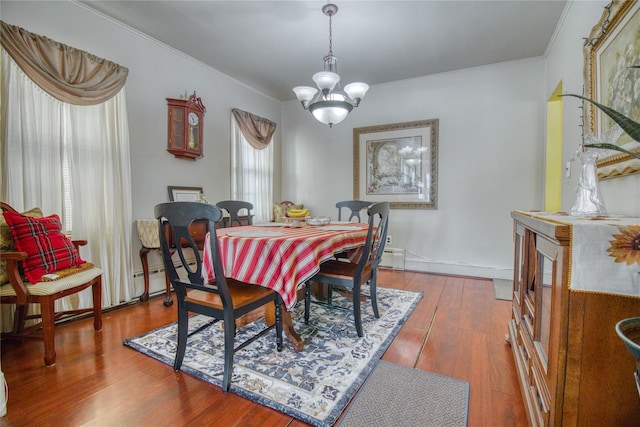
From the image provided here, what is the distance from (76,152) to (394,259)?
3.70 m

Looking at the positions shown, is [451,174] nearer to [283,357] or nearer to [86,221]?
[283,357]

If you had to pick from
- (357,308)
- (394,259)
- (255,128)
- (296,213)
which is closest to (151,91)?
(255,128)

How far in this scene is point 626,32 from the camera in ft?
4.84

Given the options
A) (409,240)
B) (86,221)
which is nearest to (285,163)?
(409,240)

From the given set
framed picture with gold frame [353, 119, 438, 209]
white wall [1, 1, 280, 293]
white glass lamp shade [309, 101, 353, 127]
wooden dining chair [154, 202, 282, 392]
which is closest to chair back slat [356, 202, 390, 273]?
wooden dining chair [154, 202, 282, 392]

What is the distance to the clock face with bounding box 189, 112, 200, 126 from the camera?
10.7 feet

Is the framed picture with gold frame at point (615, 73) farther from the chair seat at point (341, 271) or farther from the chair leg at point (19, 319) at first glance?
the chair leg at point (19, 319)

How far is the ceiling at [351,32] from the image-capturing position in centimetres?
252

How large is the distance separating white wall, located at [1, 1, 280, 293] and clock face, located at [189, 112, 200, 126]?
0.25 metres

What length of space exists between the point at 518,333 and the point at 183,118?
138 inches

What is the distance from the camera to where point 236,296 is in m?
1.63

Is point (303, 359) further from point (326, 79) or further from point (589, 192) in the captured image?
point (326, 79)

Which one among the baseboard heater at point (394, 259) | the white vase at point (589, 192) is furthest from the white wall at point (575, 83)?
the baseboard heater at point (394, 259)

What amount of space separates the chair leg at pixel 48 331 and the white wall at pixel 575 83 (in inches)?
128
